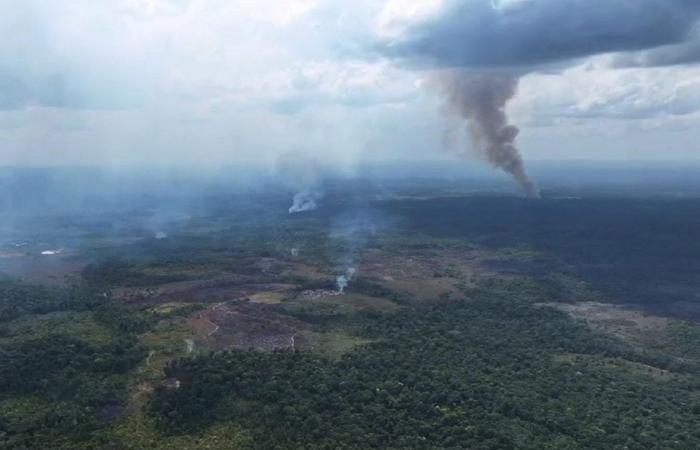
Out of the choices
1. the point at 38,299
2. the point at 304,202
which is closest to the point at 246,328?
the point at 38,299

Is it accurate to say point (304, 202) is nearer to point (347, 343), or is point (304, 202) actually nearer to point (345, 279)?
point (345, 279)

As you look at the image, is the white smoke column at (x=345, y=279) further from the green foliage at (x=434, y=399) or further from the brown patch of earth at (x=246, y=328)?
the green foliage at (x=434, y=399)

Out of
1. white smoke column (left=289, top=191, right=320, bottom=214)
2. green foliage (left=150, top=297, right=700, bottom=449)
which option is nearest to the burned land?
green foliage (left=150, top=297, right=700, bottom=449)

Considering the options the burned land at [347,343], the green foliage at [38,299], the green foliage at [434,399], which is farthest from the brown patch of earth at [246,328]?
the green foliage at [38,299]

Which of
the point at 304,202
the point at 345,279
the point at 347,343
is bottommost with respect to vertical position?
the point at 347,343

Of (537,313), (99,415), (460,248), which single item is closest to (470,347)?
(537,313)

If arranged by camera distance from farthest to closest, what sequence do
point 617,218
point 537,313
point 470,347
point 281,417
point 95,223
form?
point 617,218, point 95,223, point 537,313, point 470,347, point 281,417

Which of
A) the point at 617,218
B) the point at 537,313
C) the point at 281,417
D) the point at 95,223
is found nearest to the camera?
the point at 281,417

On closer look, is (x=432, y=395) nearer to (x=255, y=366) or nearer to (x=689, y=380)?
(x=255, y=366)

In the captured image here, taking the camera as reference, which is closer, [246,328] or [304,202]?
[246,328]
